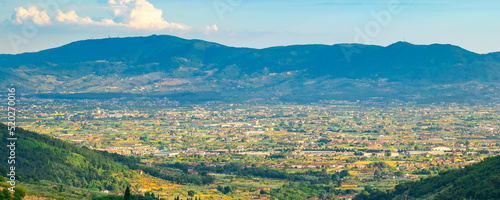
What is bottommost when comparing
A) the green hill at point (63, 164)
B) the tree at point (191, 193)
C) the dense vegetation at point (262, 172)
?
the tree at point (191, 193)

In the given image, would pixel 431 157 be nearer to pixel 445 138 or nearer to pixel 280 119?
pixel 445 138

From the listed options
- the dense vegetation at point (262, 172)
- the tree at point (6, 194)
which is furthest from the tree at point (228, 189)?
the tree at point (6, 194)

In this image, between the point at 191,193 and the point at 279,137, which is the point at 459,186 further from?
the point at 279,137

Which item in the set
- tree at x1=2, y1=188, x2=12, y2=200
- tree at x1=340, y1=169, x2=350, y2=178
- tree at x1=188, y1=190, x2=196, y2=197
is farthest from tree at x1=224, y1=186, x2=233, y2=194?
tree at x1=2, y1=188, x2=12, y2=200

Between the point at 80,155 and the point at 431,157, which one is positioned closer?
the point at 80,155

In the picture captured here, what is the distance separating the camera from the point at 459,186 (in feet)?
167

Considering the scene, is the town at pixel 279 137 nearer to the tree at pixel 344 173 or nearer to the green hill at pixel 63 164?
the tree at pixel 344 173

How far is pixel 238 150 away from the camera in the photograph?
101938 millimetres

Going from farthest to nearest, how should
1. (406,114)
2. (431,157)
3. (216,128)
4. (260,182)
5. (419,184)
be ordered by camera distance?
(406,114) → (216,128) → (431,157) → (260,182) → (419,184)

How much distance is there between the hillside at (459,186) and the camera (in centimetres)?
4694

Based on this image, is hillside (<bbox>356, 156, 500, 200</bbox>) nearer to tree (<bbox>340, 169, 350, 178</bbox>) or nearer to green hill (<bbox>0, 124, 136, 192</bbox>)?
tree (<bbox>340, 169, 350, 178</bbox>)

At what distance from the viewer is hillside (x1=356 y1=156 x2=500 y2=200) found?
1848 inches

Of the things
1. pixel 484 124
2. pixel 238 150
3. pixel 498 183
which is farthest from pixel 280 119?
pixel 498 183

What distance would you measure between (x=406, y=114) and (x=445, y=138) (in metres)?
52.3
